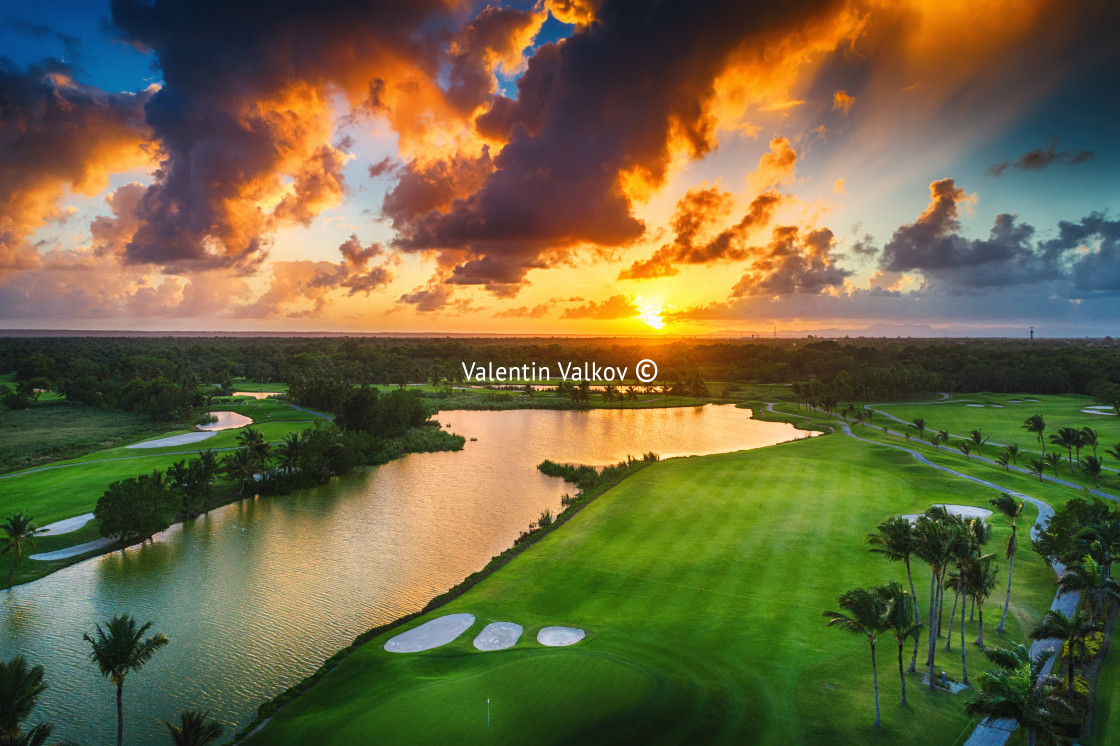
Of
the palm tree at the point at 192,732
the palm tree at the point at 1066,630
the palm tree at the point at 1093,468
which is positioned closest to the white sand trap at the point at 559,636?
the palm tree at the point at 192,732

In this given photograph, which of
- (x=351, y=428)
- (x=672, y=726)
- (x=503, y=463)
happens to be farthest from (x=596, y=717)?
(x=351, y=428)

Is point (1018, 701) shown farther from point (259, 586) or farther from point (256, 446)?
point (256, 446)

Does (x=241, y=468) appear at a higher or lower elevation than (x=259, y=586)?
higher

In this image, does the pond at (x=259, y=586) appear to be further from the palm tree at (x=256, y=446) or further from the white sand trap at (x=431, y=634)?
the palm tree at (x=256, y=446)

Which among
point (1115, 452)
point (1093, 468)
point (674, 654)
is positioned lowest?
point (674, 654)

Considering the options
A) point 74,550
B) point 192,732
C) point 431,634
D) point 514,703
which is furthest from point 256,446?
point 514,703

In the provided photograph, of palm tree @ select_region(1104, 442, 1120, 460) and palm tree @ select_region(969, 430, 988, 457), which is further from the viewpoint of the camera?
palm tree @ select_region(969, 430, 988, 457)

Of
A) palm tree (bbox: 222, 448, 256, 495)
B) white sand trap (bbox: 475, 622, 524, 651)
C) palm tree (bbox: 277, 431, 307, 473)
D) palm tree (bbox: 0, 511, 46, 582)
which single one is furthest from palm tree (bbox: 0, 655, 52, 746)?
palm tree (bbox: 277, 431, 307, 473)

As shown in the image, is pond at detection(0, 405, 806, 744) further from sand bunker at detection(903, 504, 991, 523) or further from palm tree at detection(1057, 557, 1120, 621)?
palm tree at detection(1057, 557, 1120, 621)
